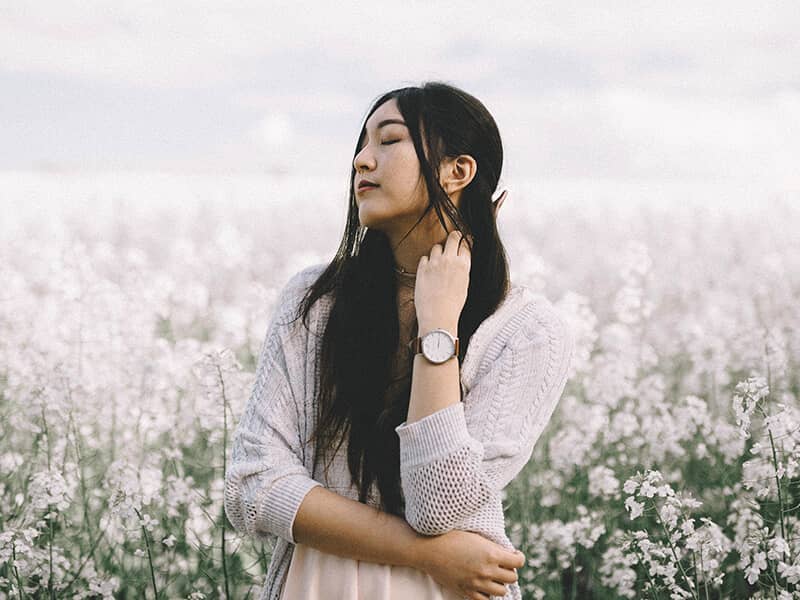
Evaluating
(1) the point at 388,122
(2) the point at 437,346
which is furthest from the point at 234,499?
(1) the point at 388,122

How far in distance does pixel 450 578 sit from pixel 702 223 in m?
8.12

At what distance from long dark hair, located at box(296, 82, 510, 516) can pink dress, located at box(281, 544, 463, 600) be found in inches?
5.6

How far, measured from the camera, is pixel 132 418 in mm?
4180

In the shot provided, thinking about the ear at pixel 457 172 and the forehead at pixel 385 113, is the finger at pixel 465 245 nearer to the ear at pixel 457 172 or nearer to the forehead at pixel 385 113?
the ear at pixel 457 172

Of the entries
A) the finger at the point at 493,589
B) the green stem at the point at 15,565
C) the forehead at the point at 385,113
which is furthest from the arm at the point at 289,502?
the green stem at the point at 15,565

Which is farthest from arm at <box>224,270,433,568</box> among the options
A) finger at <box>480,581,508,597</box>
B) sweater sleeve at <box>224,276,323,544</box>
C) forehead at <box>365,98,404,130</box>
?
forehead at <box>365,98,404,130</box>

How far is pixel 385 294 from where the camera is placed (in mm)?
2434

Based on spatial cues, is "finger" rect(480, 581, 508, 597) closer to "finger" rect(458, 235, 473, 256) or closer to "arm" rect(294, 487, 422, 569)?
"arm" rect(294, 487, 422, 569)

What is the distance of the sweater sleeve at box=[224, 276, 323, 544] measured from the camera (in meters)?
2.14

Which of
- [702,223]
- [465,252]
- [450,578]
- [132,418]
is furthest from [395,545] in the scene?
[702,223]

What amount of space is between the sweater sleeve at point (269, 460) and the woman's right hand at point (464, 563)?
276 mm

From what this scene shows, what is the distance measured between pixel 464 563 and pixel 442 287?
567 millimetres

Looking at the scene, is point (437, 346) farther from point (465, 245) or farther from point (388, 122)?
point (388, 122)

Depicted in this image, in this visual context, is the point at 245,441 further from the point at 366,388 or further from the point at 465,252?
the point at 465,252
